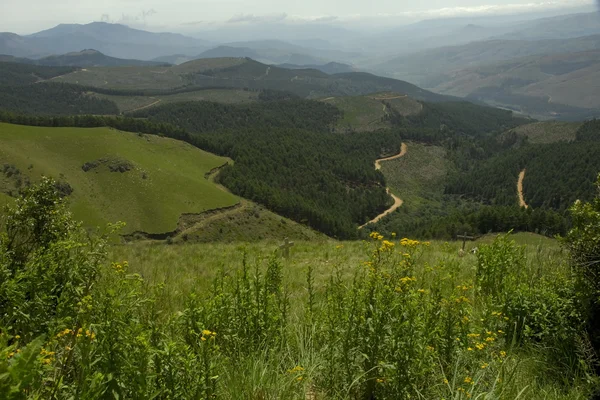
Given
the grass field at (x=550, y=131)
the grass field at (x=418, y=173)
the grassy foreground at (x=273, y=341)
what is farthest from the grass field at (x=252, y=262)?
the grass field at (x=550, y=131)

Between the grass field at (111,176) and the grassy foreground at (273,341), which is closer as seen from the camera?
the grassy foreground at (273,341)

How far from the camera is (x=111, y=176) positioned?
7581 centimetres

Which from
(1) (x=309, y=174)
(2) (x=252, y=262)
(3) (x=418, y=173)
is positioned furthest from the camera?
(3) (x=418, y=173)

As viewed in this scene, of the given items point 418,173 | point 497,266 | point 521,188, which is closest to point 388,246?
point 497,266

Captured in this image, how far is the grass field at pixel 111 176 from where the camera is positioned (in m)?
67.6

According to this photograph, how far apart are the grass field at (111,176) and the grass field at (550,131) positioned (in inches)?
5489

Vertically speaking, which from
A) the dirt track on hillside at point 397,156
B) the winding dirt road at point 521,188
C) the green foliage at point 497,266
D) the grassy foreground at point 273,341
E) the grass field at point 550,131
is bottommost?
the winding dirt road at point 521,188

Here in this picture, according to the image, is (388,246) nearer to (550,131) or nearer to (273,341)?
(273,341)

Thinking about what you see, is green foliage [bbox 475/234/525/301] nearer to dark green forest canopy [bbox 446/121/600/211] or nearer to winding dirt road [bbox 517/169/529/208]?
dark green forest canopy [bbox 446/121/600/211]

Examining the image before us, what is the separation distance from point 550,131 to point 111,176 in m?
169

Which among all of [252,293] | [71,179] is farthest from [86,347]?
[71,179]

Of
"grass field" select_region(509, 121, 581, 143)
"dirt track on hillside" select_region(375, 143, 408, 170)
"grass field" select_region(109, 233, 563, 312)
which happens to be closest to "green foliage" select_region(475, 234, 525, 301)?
"grass field" select_region(109, 233, 563, 312)

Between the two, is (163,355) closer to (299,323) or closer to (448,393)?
(299,323)

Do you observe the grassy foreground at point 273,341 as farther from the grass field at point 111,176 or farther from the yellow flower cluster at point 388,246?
the grass field at point 111,176
